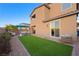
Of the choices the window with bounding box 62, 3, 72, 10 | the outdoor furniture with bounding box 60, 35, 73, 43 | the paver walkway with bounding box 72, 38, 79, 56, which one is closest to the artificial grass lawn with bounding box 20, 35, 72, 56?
the paver walkway with bounding box 72, 38, 79, 56

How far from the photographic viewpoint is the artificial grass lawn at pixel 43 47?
36.3ft

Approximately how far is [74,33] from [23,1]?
4.04 metres

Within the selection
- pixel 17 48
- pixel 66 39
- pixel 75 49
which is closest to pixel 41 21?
pixel 66 39

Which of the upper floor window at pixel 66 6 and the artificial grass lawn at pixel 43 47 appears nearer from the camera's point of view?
the artificial grass lawn at pixel 43 47

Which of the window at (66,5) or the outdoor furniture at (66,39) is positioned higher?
the window at (66,5)

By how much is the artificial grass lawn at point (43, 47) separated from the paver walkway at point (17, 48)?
11.0 inches

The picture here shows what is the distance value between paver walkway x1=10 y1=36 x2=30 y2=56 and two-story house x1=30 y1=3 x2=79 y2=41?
1.27 meters

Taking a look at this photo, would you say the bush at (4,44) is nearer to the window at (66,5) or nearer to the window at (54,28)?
the window at (54,28)

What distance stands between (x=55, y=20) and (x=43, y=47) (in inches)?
114

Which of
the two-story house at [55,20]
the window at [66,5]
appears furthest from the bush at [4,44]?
the window at [66,5]

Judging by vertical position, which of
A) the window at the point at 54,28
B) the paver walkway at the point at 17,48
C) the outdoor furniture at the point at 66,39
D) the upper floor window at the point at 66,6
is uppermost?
the upper floor window at the point at 66,6

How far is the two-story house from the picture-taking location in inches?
474

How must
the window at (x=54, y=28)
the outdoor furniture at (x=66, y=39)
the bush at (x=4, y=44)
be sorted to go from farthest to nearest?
the window at (x=54, y=28), the outdoor furniture at (x=66, y=39), the bush at (x=4, y=44)

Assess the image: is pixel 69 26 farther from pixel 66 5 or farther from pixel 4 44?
pixel 4 44
